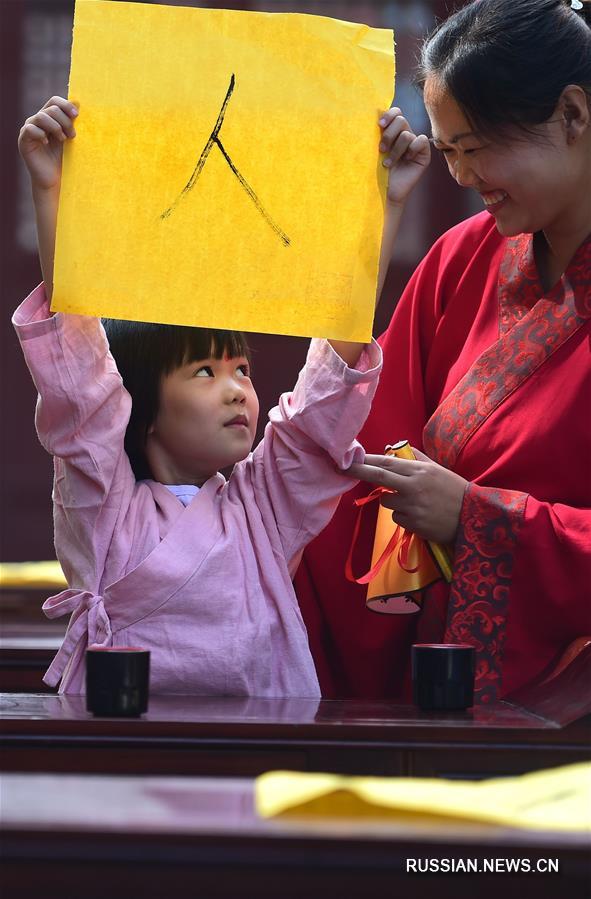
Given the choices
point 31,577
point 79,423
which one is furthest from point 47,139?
point 31,577

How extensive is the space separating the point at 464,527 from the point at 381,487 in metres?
0.11

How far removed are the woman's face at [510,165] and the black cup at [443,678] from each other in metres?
0.61

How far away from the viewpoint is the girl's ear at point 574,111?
56.7 inches

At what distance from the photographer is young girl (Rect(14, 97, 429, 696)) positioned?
3.99 feet

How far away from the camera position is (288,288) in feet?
3.88

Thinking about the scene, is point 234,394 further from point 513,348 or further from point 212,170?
point 513,348

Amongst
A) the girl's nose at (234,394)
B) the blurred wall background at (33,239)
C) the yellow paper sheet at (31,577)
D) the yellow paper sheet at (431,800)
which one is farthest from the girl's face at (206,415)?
the blurred wall background at (33,239)

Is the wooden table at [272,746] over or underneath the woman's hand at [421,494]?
underneath

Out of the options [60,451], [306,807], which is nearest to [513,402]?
[60,451]

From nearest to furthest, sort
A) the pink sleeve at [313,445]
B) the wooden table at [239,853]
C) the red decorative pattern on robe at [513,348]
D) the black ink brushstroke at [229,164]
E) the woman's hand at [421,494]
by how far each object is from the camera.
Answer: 1. the wooden table at [239,853]
2. the black ink brushstroke at [229,164]
3. the pink sleeve at [313,445]
4. the woman's hand at [421,494]
5. the red decorative pattern on robe at [513,348]

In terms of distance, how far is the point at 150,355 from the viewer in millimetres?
1363

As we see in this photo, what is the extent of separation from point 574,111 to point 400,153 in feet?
1.17

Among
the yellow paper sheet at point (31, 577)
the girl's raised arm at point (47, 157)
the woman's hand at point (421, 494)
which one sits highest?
the girl's raised arm at point (47, 157)

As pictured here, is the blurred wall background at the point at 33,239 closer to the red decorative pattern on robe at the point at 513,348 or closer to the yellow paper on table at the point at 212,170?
the red decorative pattern on robe at the point at 513,348
